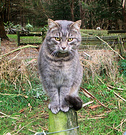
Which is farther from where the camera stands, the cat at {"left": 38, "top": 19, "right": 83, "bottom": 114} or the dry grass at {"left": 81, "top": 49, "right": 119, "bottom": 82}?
the dry grass at {"left": 81, "top": 49, "right": 119, "bottom": 82}

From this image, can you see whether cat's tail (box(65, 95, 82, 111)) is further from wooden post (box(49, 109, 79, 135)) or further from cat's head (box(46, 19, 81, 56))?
cat's head (box(46, 19, 81, 56))

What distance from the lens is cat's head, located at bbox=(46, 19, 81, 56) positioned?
1831 mm

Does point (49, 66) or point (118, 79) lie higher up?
point (49, 66)

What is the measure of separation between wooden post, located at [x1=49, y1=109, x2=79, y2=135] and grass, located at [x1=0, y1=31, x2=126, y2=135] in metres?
1.40

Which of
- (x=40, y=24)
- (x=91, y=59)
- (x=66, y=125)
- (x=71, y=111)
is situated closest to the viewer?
(x=66, y=125)

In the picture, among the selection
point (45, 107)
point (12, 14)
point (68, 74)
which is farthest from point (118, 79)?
point (12, 14)

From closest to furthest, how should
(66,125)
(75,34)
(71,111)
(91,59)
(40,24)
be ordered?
1. (66,125)
2. (71,111)
3. (75,34)
4. (91,59)
5. (40,24)

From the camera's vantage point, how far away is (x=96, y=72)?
4.10 m

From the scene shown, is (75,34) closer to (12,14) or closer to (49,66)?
→ (49,66)

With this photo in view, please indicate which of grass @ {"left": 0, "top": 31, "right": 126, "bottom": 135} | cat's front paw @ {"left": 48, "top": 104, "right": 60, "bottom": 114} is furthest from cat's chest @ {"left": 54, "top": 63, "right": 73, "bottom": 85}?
grass @ {"left": 0, "top": 31, "right": 126, "bottom": 135}

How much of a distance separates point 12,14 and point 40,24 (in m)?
2.93

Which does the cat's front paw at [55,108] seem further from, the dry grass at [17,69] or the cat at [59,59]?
the dry grass at [17,69]

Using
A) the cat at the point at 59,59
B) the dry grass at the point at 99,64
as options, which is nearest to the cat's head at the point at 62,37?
the cat at the point at 59,59

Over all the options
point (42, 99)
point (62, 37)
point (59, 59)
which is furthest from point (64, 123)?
point (42, 99)
